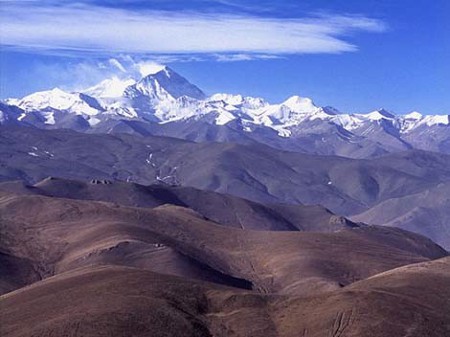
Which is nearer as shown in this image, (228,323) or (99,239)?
(228,323)

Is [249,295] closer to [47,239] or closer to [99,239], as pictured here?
[99,239]

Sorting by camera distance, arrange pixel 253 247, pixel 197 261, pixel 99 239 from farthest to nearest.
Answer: pixel 253 247
pixel 99 239
pixel 197 261

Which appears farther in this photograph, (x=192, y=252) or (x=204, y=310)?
(x=192, y=252)

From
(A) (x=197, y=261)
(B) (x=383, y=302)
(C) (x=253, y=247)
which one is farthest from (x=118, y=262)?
(B) (x=383, y=302)

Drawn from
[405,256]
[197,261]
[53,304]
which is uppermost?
[53,304]

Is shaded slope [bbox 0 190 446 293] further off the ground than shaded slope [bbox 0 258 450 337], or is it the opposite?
shaded slope [bbox 0 258 450 337]

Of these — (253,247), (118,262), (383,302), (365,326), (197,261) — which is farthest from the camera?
(253,247)

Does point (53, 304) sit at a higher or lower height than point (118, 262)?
higher

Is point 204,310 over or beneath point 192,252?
over

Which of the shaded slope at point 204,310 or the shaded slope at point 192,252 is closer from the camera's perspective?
the shaded slope at point 204,310

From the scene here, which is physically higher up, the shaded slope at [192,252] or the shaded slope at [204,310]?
the shaded slope at [204,310]

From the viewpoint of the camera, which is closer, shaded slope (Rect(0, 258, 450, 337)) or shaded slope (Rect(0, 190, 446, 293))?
shaded slope (Rect(0, 258, 450, 337))
